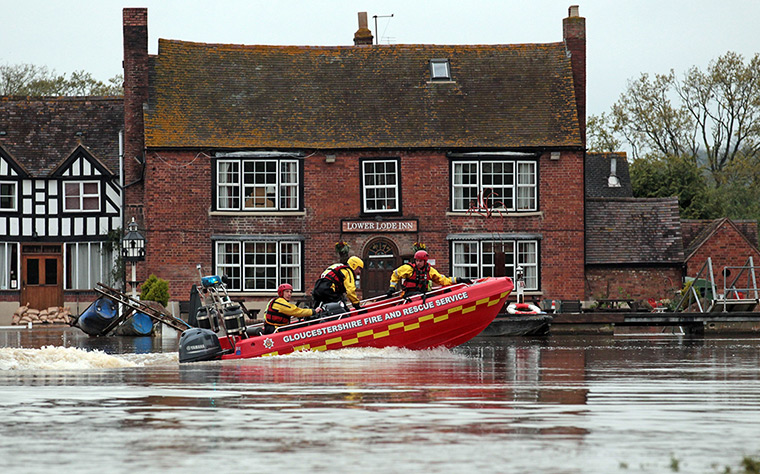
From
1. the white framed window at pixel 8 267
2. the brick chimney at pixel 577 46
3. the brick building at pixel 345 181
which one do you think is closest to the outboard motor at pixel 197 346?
the brick building at pixel 345 181

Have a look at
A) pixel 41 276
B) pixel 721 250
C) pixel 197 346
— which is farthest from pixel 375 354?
pixel 41 276

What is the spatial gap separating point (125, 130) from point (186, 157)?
10.4 feet

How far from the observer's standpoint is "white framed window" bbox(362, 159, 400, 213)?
132 ft

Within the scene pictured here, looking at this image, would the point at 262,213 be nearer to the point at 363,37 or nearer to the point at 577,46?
the point at 363,37

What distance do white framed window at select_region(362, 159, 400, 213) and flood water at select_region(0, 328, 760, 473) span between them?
2058 centimetres

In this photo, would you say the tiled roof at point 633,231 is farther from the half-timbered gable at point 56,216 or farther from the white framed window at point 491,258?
the half-timbered gable at point 56,216

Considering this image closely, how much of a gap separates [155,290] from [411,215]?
8754 millimetres

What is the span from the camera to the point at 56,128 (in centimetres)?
4541

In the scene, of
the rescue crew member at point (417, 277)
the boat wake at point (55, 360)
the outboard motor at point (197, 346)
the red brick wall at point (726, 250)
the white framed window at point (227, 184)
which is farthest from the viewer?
the red brick wall at point (726, 250)

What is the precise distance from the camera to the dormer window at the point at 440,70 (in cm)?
4181

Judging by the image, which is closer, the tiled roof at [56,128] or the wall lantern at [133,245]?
the wall lantern at [133,245]

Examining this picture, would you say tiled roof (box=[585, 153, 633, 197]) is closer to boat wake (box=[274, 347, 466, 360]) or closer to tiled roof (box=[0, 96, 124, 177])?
tiled roof (box=[0, 96, 124, 177])

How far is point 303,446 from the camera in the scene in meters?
8.96

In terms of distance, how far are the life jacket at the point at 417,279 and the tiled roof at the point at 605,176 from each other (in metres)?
32.2
